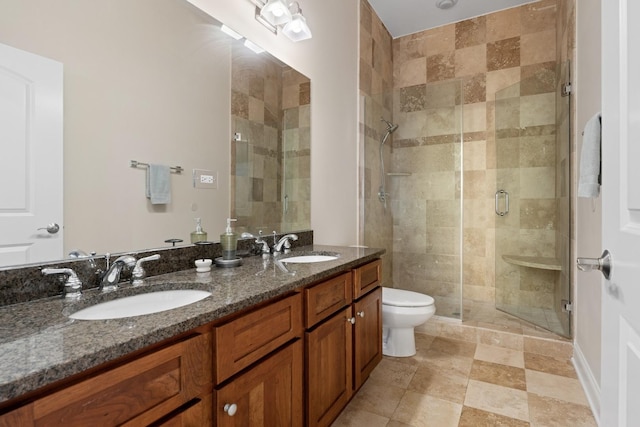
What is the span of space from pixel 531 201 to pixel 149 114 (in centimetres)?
316

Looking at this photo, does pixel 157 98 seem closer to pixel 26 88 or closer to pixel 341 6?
pixel 26 88

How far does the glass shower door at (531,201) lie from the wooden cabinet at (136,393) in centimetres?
288

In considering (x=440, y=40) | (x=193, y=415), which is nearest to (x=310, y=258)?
(x=193, y=415)

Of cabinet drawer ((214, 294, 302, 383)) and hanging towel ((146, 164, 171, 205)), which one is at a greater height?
hanging towel ((146, 164, 171, 205))

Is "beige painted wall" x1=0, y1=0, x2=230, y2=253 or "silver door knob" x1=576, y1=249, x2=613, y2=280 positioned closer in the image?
"silver door knob" x1=576, y1=249, x2=613, y2=280

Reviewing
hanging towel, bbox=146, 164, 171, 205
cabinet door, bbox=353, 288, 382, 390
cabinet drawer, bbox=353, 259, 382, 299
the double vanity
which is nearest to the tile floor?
cabinet door, bbox=353, 288, 382, 390

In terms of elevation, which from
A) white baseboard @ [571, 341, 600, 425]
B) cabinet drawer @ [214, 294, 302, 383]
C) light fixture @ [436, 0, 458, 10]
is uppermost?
light fixture @ [436, 0, 458, 10]

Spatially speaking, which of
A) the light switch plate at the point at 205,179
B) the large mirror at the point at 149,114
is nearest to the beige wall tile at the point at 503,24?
the large mirror at the point at 149,114

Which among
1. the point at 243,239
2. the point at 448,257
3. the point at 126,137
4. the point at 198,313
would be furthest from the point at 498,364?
the point at 126,137

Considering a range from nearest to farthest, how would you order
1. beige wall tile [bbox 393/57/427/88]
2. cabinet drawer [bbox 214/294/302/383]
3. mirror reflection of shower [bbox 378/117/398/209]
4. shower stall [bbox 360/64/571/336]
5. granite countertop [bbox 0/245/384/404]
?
granite countertop [bbox 0/245/384/404] → cabinet drawer [bbox 214/294/302/383] → shower stall [bbox 360/64/571/336] → mirror reflection of shower [bbox 378/117/398/209] → beige wall tile [bbox 393/57/427/88]

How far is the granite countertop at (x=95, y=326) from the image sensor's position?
56 cm

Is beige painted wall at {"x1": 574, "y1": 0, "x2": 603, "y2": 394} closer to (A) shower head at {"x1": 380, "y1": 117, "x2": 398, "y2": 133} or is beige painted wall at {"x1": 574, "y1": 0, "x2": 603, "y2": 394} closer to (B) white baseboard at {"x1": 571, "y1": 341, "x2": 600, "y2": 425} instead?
(B) white baseboard at {"x1": 571, "y1": 341, "x2": 600, "y2": 425}

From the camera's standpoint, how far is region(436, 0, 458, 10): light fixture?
307cm

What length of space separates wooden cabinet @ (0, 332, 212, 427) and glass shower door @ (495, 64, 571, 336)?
9.45 feet
